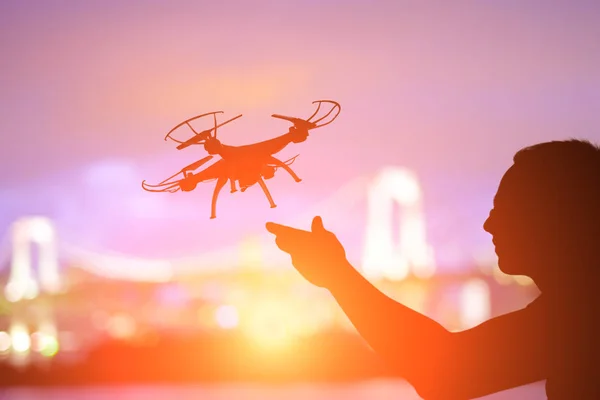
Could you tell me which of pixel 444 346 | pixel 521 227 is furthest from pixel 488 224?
pixel 444 346

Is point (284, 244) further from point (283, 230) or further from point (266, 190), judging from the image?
point (266, 190)

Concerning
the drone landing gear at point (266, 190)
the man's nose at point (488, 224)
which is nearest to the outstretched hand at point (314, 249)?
the drone landing gear at point (266, 190)

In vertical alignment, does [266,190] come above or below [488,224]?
above

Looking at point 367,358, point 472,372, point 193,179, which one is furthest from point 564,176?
point 367,358

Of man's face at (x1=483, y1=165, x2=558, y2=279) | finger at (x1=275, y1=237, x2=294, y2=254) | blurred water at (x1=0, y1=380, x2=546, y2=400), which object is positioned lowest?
man's face at (x1=483, y1=165, x2=558, y2=279)

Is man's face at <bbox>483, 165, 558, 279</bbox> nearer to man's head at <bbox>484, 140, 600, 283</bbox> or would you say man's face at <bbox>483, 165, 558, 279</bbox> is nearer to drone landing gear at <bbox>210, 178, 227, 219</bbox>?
man's head at <bbox>484, 140, 600, 283</bbox>

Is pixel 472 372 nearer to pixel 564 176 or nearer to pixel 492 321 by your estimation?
pixel 492 321

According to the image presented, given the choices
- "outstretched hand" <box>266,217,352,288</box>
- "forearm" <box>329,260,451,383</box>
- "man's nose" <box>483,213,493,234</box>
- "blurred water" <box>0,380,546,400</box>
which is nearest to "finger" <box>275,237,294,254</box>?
"outstretched hand" <box>266,217,352,288</box>
